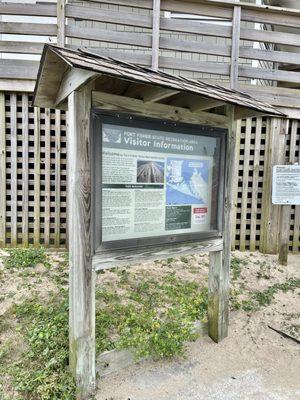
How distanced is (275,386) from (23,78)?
4.86 m

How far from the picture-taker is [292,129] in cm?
520

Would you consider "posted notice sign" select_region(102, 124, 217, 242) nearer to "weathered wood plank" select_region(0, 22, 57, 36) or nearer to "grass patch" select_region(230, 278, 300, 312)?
"grass patch" select_region(230, 278, 300, 312)

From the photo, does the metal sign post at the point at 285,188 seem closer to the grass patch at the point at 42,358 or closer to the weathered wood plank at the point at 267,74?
the weathered wood plank at the point at 267,74

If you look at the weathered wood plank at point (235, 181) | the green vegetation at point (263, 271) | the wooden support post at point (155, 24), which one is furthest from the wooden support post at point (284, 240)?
the wooden support post at point (155, 24)

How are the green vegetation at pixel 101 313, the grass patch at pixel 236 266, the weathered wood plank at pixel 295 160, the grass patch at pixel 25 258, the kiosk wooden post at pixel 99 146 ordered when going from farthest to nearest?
1. the weathered wood plank at pixel 295 160
2. the grass patch at pixel 236 266
3. the grass patch at pixel 25 258
4. the green vegetation at pixel 101 313
5. the kiosk wooden post at pixel 99 146

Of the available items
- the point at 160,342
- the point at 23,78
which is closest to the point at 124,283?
the point at 160,342

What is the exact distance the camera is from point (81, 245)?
2.01 meters

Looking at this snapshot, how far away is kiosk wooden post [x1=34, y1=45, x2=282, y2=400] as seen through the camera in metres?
1.94

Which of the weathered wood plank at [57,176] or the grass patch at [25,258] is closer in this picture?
the grass patch at [25,258]

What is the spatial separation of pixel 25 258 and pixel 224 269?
9.21ft

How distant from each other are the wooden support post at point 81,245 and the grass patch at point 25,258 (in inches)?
84.8

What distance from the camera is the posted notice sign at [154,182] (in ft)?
6.98

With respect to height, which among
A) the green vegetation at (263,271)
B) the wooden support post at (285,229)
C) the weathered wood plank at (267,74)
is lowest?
the green vegetation at (263,271)

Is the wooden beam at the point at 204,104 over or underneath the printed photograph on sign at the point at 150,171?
over
